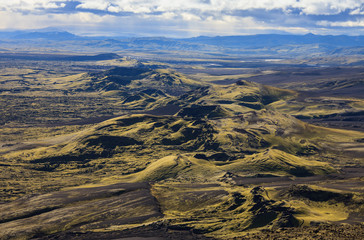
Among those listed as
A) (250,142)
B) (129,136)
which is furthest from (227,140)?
(129,136)

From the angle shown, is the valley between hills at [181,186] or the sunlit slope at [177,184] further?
the sunlit slope at [177,184]

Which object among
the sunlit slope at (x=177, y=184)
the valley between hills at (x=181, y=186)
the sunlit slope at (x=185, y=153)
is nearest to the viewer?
the valley between hills at (x=181, y=186)

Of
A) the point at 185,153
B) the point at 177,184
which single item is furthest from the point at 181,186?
the point at 185,153

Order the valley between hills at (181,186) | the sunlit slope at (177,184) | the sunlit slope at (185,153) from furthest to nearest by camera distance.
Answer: the sunlit slope at (185,153)
the sunlit slope at (177,184)
the valley between hills at (181,186)

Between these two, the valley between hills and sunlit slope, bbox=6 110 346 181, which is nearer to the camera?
the valley between hills

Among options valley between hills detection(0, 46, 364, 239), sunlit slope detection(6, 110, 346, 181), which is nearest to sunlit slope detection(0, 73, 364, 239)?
valley between hills detection(0, 46, 364, 239)

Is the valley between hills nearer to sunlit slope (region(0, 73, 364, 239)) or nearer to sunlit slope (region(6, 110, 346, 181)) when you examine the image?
sunlit slope (region(0, 73, 364, 239))

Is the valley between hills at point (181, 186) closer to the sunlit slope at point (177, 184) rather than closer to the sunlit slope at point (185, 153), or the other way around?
the sunlit slope at point (177, 184)

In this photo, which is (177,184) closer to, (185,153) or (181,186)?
(181,186)

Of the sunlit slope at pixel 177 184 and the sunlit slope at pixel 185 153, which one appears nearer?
the sunlit slope at pixel 177 184

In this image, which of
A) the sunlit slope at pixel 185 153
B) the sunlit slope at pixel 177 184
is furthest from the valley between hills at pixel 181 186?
the sunlit slope at pixel 185 153

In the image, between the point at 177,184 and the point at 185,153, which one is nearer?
the point at 177,184

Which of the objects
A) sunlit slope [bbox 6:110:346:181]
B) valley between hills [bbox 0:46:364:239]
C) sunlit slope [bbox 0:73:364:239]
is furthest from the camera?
sunlit slope [bbox 6:110:346:181]
